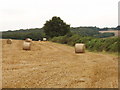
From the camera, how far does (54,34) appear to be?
58.1 meters

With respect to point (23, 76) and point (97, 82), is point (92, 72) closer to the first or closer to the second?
point (97, 82)

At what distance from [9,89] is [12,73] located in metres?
2.81

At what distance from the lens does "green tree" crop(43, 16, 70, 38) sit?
192 feet

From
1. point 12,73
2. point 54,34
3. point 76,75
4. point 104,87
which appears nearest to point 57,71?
point 76,75

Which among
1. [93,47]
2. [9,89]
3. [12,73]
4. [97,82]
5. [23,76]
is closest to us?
[9,89]

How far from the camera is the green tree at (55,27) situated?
58.6 meters

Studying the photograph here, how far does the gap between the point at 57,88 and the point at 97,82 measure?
5.26 ft

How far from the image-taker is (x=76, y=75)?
32.7 feet

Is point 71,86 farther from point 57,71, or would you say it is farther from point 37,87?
point 57,71

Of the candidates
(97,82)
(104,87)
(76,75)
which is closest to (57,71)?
(76,75)

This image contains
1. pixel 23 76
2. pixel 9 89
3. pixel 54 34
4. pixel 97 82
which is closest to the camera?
pixel 9 89

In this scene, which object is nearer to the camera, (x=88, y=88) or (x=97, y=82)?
(x=88, y=88)

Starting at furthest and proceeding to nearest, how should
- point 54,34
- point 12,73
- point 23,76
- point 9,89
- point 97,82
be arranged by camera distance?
1. point 54,34
2. point 12,73
3. point 23,76
4. point 97,82
5. point 9,89

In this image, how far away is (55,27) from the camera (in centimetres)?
5909
